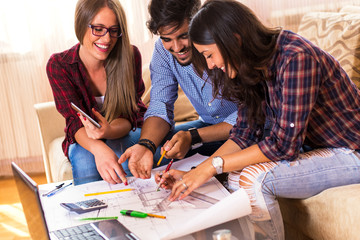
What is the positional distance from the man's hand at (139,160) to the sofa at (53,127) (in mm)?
663

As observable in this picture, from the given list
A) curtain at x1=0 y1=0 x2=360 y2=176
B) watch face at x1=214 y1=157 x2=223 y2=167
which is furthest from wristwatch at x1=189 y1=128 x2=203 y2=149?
curtain at x1=0 y1=0 x2=360 y2=176

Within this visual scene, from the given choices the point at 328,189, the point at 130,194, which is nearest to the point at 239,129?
Result: the point at 328,189

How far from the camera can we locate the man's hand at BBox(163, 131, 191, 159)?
5.02 ft

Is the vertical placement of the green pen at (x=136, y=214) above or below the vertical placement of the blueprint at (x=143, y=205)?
above

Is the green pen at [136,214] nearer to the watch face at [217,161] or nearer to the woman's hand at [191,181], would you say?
the woman's hand at [191,181]

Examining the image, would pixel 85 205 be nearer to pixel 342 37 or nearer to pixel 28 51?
pixel 342 37

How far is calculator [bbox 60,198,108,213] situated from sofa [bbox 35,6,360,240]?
2.07ft

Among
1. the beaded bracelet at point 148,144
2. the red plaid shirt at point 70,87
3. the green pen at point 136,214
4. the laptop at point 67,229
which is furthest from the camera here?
the red plaid shirt at point 70,87

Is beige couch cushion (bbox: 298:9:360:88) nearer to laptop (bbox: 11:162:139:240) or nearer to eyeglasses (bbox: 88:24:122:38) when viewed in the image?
eyeglasses (bbox: 88:24:122:38)

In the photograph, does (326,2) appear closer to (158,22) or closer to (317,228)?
(158,22)

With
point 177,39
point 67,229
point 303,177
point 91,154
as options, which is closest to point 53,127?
point 91,154

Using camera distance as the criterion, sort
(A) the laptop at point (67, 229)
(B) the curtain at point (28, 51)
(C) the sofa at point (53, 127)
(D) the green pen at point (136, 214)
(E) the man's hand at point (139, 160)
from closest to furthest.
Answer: (A) the laptop at point (67, 229) < (D) the green pen at point (136, 214) < (E) the man's hand at point (139, 160) < (C) the sofa at point (53, 127) < (B) the curtain at point (28, 51)

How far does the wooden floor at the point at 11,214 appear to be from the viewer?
91.9 inches

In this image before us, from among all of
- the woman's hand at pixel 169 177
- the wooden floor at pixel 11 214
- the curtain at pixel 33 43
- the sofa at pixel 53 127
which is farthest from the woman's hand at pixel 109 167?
the curtain at pixel 33 43
